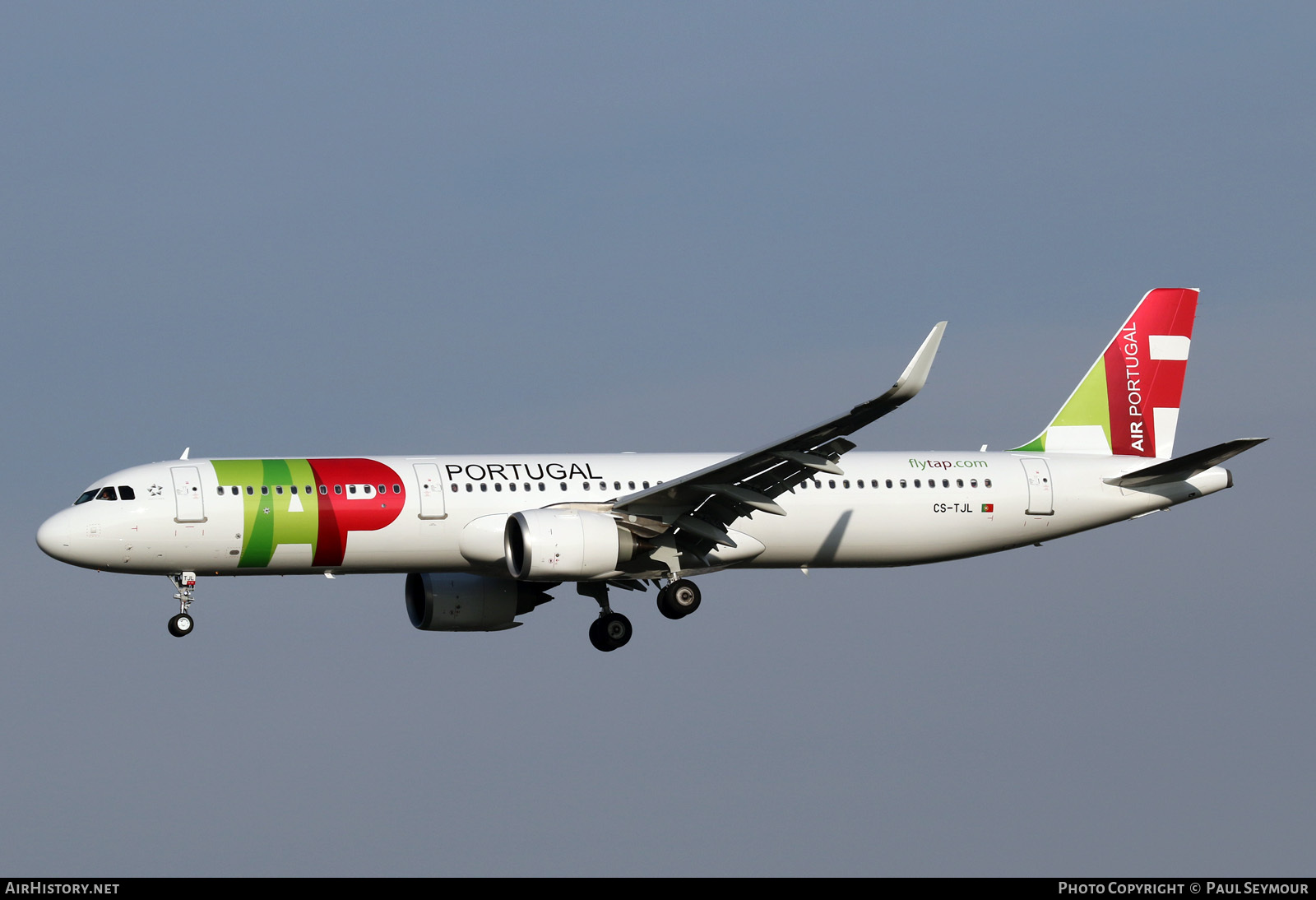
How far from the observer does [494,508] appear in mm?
39812

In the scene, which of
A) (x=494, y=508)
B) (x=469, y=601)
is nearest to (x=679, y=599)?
(x=494, y=508)

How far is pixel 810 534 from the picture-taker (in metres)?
41.9

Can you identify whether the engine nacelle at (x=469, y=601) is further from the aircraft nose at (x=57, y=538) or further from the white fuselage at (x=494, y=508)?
the aircraft nose at (x=57, y=538)

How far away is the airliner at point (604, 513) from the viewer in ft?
125

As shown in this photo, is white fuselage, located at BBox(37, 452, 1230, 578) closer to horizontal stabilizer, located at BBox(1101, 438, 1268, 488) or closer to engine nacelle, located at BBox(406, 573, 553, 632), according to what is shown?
horizontal stabilizer, located at BBox(1101, 438, 1268, 488)

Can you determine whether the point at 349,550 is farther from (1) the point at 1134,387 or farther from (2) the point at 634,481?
(1) the point at 1134,387

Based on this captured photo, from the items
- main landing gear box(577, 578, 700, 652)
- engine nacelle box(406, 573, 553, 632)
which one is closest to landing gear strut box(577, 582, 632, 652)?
main landing gear box(577, 578, 700, 652)

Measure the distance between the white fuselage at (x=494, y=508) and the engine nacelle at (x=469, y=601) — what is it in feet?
9.71

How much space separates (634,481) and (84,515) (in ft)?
39.4

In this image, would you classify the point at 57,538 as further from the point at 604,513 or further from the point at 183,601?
the point at 604,513

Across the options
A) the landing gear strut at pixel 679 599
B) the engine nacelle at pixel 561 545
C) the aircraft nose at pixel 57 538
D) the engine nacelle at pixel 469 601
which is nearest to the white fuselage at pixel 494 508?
the aircraft nose at pixel 57 538

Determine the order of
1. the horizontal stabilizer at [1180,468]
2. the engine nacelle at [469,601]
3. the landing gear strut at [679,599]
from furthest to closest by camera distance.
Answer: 1. the engine nacelle at [469,601]
2. the horizontal stabilizer at [1180,468]
3. the landing gear strut at [679,599]

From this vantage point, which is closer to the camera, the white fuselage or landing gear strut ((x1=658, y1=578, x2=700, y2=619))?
the white fuselage

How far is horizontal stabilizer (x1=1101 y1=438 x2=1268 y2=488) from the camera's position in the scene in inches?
1633
